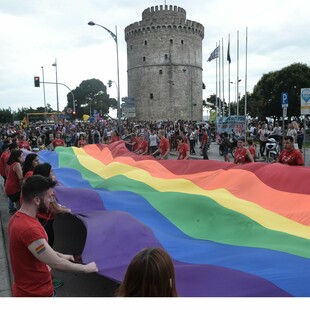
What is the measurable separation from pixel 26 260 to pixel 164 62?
61100mm

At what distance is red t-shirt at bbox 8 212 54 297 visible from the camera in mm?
2598

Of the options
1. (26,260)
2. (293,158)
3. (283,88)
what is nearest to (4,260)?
(26,260)

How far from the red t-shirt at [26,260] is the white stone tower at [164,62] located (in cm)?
5971

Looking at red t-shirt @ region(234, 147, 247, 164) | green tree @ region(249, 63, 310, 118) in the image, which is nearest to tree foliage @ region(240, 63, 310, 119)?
green tree @ region(249, 63, 310, 118)

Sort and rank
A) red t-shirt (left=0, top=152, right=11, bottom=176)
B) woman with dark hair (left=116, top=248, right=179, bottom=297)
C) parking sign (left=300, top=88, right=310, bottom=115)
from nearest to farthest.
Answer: woman with dark hair (left=116, top=248, right=179, bottom=297), red t-shirt (left=0, top=152, right=11, bottom=176), parking sign (left=300, top=88, right=310, bottom=115)

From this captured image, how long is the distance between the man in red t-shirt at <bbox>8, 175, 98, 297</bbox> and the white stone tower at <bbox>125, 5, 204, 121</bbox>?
196 feet

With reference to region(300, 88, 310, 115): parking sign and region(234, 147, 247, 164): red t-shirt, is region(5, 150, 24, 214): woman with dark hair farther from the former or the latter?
region(300, 88, 310, 115): parking sign

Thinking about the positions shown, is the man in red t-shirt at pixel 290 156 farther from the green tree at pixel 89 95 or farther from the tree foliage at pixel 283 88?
the green tree at pixel 89 95

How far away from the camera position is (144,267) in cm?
171

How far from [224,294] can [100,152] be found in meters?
8.40

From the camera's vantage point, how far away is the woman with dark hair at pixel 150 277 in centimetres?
170

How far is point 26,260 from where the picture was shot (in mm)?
2666

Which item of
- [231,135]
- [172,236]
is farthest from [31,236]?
[231,135]

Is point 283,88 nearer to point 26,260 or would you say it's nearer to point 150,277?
point 26,260
